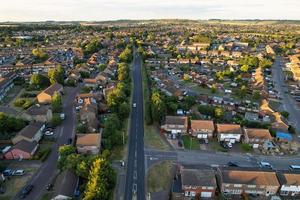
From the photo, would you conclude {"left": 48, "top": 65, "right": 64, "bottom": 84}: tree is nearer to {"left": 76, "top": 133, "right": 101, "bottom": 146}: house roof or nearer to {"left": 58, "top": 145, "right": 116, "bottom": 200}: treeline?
{"left": 76, "top": 133, "right": 101, "bottom": 146}: house roof

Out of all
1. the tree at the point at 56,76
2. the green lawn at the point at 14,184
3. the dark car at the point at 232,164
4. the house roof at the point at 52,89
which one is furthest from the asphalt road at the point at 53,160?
the dark car at the point at 232,164

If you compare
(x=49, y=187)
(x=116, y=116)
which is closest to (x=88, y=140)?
(x=49, y=187)

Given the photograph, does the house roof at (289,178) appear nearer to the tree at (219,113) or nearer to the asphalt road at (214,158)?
the asphalt road at (214,158)

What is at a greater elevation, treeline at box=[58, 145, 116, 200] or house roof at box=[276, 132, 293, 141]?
treeline at box=[58, 145, 116, 200]

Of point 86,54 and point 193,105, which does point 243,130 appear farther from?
point 86,54

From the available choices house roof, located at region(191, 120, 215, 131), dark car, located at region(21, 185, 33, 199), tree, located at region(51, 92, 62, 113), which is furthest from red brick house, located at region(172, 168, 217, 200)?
tree, located at region(51, 92, 62, 113)

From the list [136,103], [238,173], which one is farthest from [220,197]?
[136,103]
